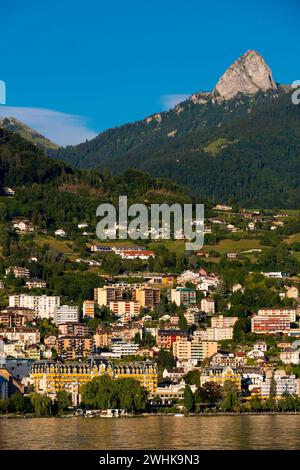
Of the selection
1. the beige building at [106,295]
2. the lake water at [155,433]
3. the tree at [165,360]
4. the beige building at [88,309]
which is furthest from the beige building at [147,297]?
the lake water at [155,433]

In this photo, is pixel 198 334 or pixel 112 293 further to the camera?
pixel 112 293

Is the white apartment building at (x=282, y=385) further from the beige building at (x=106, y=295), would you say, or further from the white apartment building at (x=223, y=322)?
the beige building at (x=106, y=295)

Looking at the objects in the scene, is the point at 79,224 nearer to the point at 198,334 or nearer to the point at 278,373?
the point at 198,334

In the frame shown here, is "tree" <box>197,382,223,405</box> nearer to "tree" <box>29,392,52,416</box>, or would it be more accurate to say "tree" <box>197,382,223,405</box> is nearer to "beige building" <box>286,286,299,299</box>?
"tree" <box>29,392,52,416</box>

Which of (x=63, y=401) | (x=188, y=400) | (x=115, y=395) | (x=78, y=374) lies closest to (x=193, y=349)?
(x=78, y=374)
